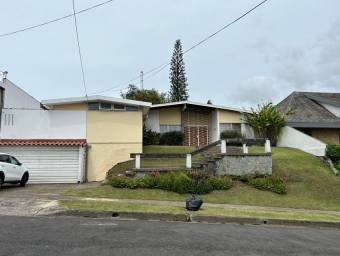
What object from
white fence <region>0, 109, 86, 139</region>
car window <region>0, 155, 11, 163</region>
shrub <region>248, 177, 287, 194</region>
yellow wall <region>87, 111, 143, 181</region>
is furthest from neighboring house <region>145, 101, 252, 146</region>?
car window <region>0, 155, 11, 163</region>

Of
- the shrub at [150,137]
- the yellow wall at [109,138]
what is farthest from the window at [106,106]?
the shrub at [150,137]

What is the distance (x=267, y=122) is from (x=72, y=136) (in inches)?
573

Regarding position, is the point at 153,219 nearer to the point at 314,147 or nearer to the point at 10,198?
the point at 10,198

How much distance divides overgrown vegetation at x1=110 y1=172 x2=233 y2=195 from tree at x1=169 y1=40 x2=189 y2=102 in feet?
119

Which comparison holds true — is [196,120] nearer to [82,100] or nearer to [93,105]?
[93,105]

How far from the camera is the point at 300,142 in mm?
28359

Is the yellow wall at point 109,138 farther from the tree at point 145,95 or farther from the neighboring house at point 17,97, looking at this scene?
the tree at point 145,95

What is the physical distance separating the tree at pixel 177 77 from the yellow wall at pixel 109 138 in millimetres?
30346

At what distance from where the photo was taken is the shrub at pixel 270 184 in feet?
61.9

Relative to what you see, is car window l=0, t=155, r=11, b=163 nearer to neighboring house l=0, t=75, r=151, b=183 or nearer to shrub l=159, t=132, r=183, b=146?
neighboring house l=0, t=75, r=151, b=183

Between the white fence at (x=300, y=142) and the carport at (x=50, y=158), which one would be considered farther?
the white fence at (x=300, y=142)

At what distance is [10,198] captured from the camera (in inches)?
561

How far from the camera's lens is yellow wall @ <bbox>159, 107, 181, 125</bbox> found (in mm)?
32625

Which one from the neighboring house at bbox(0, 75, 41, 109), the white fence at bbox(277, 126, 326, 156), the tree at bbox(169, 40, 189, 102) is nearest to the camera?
the white fence at bbox(277, 126, 326, 156)
